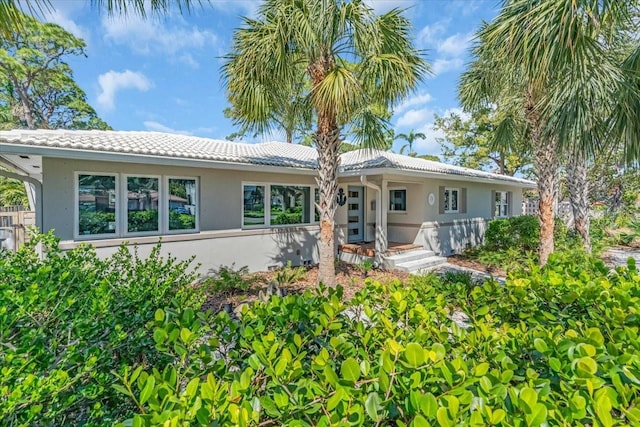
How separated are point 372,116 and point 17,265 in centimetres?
879

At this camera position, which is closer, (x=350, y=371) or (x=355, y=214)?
(x=350, y=371)

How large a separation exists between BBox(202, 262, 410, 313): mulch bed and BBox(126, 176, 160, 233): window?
274 cm

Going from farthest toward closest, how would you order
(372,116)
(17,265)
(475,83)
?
(475,83), (372,116), (17,265)

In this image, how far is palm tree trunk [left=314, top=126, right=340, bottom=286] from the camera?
27.8 feet

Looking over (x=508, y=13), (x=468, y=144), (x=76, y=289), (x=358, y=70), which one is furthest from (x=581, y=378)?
(x=468, y=144)

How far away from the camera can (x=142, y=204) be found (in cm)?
880

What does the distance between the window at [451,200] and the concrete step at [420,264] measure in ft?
9.99

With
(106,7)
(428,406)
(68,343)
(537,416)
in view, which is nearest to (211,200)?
(106,7)

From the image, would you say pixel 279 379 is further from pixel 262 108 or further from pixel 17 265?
pixel 262 108

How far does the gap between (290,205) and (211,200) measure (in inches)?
120

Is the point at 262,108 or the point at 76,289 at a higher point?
the point at 262,108

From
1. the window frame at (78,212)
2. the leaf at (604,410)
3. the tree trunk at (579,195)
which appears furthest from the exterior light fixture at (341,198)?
the leaf at (604,410)

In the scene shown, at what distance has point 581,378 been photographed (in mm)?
1501

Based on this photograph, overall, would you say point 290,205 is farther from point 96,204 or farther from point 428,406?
point 428,406
